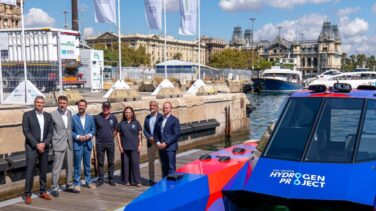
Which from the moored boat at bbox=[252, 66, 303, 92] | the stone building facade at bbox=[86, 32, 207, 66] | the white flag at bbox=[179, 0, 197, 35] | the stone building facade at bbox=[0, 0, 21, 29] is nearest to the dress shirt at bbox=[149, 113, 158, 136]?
the white flag at bbox=[179, 0, 197, 35]

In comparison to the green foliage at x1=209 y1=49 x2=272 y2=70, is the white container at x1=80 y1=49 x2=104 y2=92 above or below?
below

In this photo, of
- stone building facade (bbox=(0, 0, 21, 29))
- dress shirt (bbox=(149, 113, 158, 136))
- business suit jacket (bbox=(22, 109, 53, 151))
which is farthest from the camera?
stone building facade (bbox=(0, 0, 21, 29))

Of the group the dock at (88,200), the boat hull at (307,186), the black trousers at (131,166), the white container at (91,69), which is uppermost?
the white container at (91,69)

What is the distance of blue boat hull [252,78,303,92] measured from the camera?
80.8 meters

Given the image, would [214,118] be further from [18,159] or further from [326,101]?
[326,101]

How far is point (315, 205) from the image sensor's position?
462cm

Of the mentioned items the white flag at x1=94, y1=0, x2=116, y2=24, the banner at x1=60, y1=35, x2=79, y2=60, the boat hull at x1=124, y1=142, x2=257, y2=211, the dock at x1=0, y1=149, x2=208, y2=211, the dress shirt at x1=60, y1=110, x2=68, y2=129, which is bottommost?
the dock at x1=0, y1=149, x2=208, y2=211

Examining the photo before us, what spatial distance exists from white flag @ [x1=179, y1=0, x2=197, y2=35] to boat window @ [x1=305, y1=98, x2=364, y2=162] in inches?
917

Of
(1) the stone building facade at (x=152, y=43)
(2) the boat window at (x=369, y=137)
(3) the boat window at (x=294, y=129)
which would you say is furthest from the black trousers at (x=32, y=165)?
(1) the stone building facade at (x=152, y=43)

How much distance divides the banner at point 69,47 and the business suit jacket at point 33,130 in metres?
25.8

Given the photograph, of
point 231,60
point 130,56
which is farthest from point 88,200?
point 231,60

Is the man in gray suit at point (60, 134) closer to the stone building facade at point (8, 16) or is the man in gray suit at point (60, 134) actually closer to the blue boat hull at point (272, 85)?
the stone building facade at point (8, 16)

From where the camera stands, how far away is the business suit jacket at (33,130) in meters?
8.14

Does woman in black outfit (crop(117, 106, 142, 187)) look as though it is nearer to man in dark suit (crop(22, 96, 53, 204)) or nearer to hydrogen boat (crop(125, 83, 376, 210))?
man in dark suit (crop(22, 96, 53, 204))
